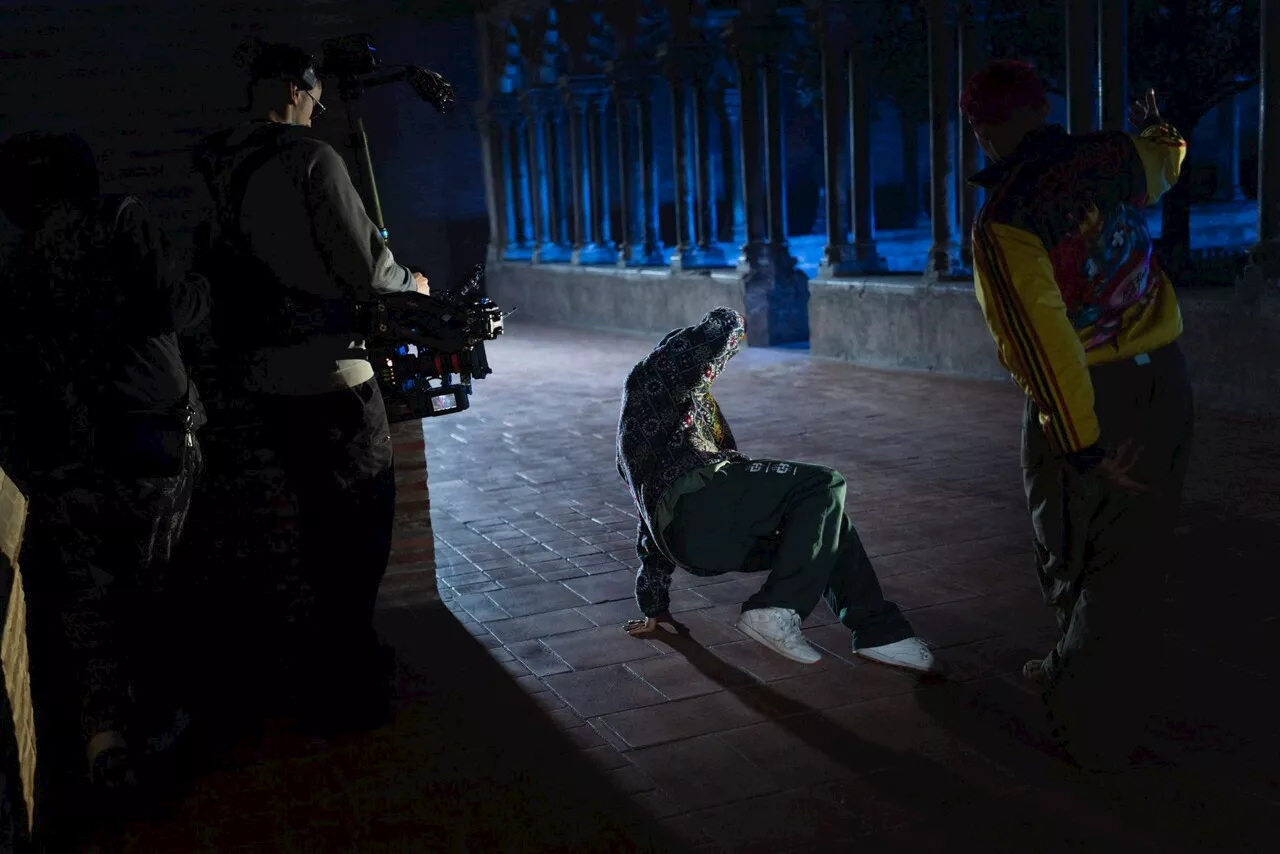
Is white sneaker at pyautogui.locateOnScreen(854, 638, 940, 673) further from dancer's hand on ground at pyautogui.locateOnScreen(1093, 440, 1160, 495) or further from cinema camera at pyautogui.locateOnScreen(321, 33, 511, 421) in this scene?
cinema camera at pyautogui.locateOnScreen(321, 33, 511, 421)

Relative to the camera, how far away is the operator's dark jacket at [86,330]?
125 inches

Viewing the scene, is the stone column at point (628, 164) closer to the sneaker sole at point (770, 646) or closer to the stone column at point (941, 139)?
the stone column at point (941, 139)

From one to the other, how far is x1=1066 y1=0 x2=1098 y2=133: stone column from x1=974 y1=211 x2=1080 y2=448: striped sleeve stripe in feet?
23.6

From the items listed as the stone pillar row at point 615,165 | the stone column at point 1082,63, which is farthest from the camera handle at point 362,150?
the stone pillar row at point 615,165

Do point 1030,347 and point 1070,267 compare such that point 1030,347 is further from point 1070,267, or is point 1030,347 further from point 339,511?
point 339,511

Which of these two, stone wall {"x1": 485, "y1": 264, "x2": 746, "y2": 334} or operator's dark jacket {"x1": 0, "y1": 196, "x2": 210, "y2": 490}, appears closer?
operator's dark jacket {"x1": 0, "y1": 196, "x2": 210, "y2": 490}

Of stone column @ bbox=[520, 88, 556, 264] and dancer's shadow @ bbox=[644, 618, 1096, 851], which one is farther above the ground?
stone column @ bbox=[520, 88, 556, 264]

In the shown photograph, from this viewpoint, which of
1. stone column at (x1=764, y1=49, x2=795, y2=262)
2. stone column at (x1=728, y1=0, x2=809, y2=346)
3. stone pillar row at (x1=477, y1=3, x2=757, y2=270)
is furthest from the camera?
stone pillar row at (x1=477, y1=3, x2=757, y2=270)

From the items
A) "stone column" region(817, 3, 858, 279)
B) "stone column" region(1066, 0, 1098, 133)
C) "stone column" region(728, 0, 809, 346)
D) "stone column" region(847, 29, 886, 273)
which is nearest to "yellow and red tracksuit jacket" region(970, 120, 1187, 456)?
"stone column" region(1066, 0, 1098, 133)

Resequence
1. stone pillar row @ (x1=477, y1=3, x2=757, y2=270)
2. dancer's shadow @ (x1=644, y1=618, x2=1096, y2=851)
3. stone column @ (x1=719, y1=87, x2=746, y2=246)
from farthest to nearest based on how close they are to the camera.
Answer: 1. stone column @ (x1=719, y1=87, x2=746, y2=246)
2. stone pillar row @ (x1=477, y1=3, x2=757, y2=270)
3. dancer's shadow @ (x1=644, y1=618, x2=1096, y2=851)

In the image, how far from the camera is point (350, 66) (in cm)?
382

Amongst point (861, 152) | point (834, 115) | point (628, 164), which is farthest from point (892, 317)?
point (628, 164)

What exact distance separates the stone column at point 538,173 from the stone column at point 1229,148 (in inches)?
367

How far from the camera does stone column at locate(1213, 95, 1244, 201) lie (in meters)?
18.8
